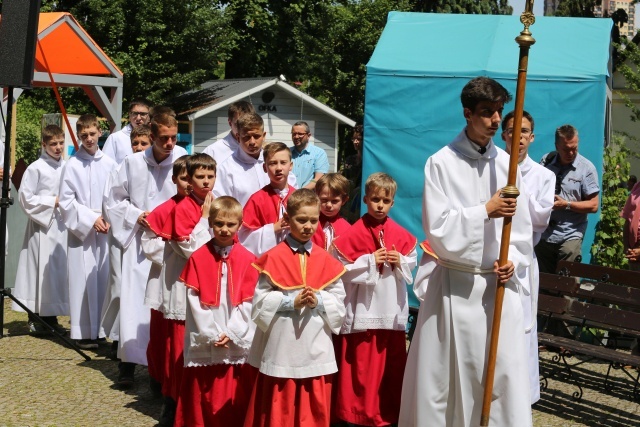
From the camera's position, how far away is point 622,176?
11.1 metres

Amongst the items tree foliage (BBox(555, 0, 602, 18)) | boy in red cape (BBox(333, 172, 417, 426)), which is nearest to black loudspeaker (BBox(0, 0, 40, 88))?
boy in red cape (BBox(333, 172, 417, 426))

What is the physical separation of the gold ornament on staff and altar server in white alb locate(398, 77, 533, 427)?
13 centimetres

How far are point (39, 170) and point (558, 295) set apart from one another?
5339 millimetres

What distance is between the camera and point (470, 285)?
569 centimetres

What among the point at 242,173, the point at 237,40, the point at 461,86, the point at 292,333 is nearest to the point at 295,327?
the point at 292,333

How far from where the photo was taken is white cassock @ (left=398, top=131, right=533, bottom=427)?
5621 mm

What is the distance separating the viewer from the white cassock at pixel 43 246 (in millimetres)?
10961

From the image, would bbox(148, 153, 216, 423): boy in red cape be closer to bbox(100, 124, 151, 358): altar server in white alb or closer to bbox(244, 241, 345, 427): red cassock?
bbox(244, 241, 345, 427): red cassock

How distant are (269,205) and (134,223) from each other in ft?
5.28

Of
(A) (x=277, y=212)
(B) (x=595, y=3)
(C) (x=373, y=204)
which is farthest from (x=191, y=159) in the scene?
(B) (x=595, y=3)

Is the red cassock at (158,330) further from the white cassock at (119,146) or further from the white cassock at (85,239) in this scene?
the white cassock at (119,146)

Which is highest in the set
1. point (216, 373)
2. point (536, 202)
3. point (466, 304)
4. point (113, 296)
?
point (536, 202)

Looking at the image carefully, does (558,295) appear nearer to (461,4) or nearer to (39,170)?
(39,170)

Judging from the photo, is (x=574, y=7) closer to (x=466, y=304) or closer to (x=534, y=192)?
(x=534, y=192)
